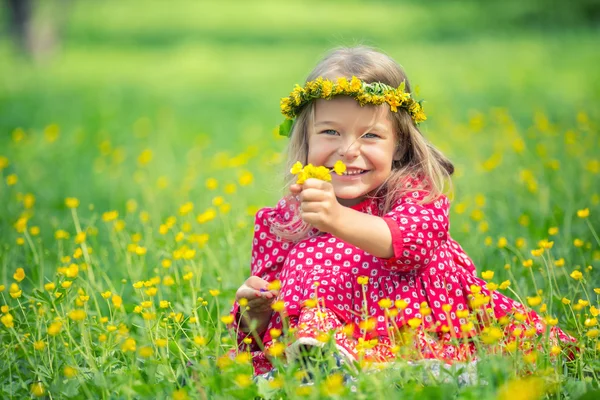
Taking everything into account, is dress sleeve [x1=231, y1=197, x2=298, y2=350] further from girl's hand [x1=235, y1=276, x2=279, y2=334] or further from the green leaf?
the green leaf

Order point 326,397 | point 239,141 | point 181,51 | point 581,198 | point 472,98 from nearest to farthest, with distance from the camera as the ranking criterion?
point 326,397, point 581,198, point 239,141, point 472,98, point 181,51

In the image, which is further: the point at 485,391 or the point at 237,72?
the point at 237,72

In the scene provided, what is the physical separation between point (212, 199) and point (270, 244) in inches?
72.9

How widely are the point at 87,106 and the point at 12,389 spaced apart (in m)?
7.34

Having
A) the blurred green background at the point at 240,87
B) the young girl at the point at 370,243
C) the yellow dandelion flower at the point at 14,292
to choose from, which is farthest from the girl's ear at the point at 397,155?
the yellow dandelion flower at the point at 14,292

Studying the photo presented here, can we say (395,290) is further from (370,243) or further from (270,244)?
(270,244)

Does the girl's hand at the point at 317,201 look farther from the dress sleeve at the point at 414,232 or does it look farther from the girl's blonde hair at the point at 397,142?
the girl's blonde hair at the point at 397,142

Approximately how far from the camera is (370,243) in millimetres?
2711

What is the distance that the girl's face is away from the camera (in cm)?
299

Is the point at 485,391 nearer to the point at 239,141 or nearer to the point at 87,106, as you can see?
the point at 239,141

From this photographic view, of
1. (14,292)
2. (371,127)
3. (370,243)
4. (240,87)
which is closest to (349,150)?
(371,127)

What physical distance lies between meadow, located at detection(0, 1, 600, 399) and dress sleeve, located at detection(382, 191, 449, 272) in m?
0.27

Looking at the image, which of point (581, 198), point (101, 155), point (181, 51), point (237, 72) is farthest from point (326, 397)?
point (181, 51)

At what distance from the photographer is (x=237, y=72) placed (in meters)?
13.8
